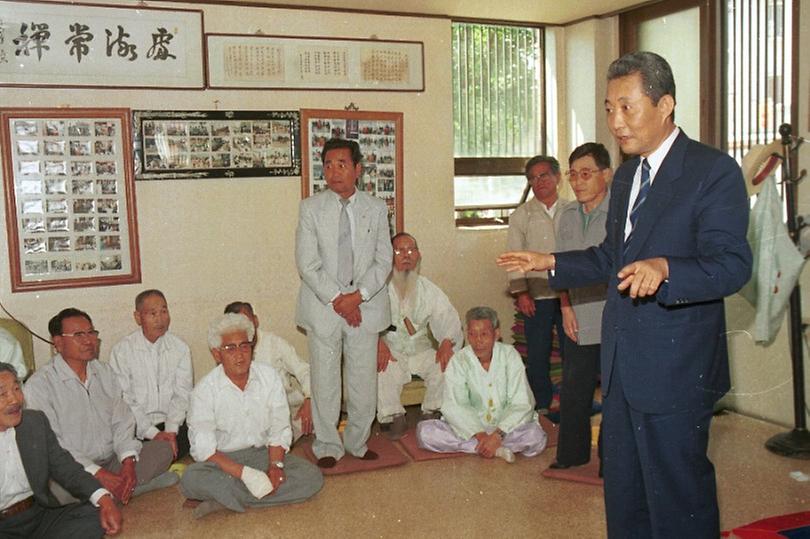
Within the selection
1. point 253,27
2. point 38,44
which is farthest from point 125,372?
point 253,27

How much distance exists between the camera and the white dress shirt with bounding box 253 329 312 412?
4.77m

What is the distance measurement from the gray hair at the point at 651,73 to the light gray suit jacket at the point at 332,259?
229cm

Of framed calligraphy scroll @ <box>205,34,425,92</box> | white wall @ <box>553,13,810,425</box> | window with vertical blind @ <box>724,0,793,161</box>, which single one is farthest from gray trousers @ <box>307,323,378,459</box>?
window with vertical blind @ <box>724,0,793,161</box>

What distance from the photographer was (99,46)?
471cm

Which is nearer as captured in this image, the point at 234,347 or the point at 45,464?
the point at 45,464

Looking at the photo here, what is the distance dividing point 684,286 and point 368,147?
379 cm

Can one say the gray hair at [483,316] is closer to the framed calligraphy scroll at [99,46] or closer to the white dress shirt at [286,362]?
the white dress shirt at [286,362]

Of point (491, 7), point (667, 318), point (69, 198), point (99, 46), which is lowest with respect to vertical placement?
point (667, 318)

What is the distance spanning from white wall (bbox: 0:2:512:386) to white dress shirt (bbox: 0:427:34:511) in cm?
175

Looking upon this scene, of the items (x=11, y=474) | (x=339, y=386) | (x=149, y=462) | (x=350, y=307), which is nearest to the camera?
(x=11, y=474)

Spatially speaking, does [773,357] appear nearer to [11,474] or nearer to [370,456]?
[370,456]

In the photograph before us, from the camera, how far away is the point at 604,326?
91.8 inches

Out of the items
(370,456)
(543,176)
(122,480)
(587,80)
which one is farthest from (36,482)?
(587,80)

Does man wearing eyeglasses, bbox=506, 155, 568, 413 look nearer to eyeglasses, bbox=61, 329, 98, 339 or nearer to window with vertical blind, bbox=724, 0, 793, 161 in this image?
window with vertical blind, bbox=724, 0, 793, 161
